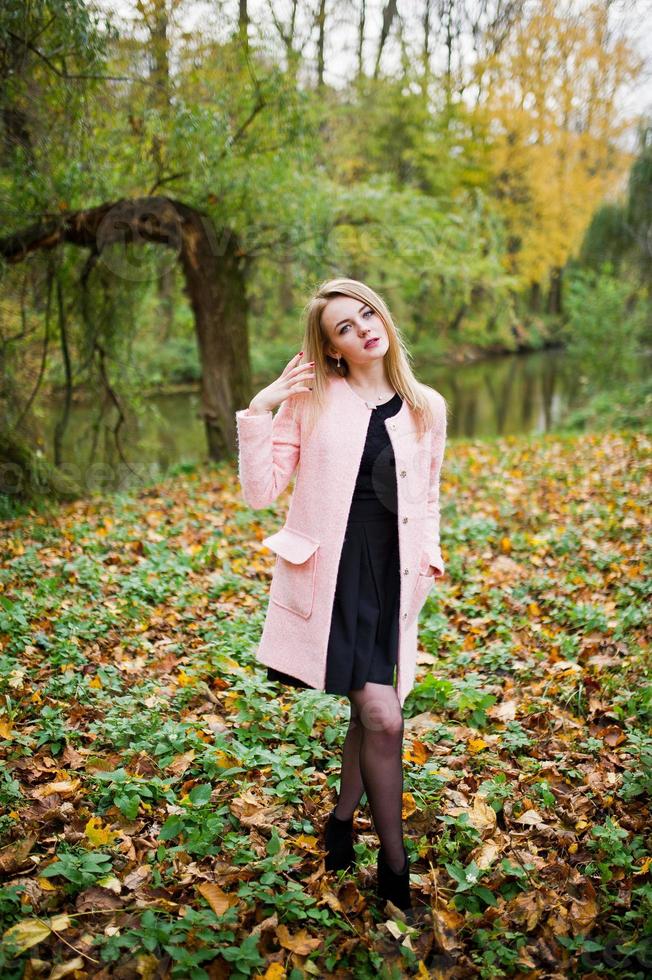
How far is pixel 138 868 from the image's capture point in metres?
2.51

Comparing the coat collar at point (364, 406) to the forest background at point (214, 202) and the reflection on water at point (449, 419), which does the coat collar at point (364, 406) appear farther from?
the forest background at point (214, 202)

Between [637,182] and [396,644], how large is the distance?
42.9 feet

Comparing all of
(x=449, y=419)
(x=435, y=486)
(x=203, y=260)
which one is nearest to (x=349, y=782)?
(x=435, y=486)

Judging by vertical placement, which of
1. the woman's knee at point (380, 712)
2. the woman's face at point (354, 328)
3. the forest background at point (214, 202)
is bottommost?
the woman's knee at point (380, 712)

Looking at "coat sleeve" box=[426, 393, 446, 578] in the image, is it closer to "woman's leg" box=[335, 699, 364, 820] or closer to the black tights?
the black tights

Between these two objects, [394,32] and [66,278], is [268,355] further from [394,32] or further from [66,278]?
[66,278]

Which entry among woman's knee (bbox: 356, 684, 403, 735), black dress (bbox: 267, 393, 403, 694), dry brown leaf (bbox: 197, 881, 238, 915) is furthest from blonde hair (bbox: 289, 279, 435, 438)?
dry brown leaf (bbox: 197, 881, 238, 915)

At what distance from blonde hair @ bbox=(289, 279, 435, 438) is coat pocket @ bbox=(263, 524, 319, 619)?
376 mm

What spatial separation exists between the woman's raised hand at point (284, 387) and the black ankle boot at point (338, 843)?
149 centimetres

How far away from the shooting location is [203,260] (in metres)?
9.37

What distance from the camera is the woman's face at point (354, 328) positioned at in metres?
2.49

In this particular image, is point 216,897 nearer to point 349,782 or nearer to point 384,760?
point 349,782

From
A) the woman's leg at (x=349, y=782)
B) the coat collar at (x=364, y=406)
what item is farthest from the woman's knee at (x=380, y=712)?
the coat collar at (x=364, y=406)

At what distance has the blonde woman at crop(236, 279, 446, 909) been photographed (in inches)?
94.3
